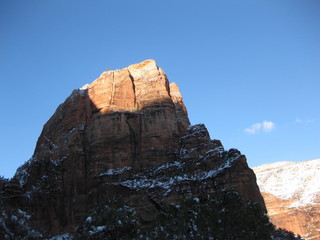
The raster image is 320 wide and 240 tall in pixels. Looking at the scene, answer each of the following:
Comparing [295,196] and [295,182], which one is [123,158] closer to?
[295,196]

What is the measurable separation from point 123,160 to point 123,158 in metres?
0.38

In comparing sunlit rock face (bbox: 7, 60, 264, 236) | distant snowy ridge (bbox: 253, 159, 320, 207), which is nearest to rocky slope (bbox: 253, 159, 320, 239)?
distant snowy ridge (bbox: 253, 159, 320, 207)

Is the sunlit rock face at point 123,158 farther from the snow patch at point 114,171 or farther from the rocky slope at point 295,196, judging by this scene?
the rocky slope at point 295,196

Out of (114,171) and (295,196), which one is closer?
(114,171)

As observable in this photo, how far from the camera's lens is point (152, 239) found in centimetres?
3778

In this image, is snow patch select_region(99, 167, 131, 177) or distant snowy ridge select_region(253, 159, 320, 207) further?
distant snowy ridge select_region(253, 159, 320, 207)

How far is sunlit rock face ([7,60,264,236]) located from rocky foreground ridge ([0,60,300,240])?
17 cm

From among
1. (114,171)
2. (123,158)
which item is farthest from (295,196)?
(114,171)

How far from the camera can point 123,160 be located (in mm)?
70375

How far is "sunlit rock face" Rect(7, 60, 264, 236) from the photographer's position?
204ft

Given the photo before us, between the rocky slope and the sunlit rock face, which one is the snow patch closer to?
the sunlit rock face

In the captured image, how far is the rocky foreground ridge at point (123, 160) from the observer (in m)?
61.6

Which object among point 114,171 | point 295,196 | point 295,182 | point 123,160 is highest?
point 295,182

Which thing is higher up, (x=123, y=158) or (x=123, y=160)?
(x=123, y=158)
